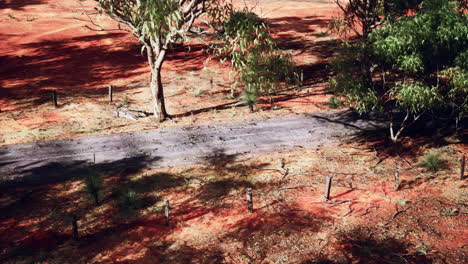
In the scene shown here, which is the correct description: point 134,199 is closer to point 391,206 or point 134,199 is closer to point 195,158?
point 195,158

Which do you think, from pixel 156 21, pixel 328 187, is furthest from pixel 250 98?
pixel 328 187

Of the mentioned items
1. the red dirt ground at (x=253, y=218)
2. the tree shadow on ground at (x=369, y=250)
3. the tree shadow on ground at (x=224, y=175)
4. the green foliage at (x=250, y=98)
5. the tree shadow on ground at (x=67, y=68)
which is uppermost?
the tree shadow on ground at (x=67, y=68)

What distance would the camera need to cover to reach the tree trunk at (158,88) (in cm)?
2219

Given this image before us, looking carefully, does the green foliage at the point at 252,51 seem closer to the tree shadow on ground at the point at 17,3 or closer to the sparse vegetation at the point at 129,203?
the sparse vegetation at the point at 129,203

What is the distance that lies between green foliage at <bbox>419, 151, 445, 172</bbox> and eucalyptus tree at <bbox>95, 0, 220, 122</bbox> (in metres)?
12.5

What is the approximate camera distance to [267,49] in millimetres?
19859

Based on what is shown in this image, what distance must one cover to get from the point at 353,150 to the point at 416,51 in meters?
6.02

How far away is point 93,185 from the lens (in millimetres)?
15812

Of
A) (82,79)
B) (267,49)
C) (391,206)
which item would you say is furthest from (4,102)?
(391,206)

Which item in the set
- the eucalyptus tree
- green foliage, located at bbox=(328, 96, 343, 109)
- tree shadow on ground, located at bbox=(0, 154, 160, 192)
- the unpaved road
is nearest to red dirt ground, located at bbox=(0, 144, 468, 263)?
tree shadow on ground, located at bbox=(0, 154, 160, 192)

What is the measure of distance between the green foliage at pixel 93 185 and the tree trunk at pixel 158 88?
23.1ft

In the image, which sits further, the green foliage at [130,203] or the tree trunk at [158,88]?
the tree trunk at [158,88]

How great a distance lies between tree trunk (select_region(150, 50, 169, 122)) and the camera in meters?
22.2

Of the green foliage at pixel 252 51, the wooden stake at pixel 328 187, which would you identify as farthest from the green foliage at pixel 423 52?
the wooden stake at pixel 328 187
